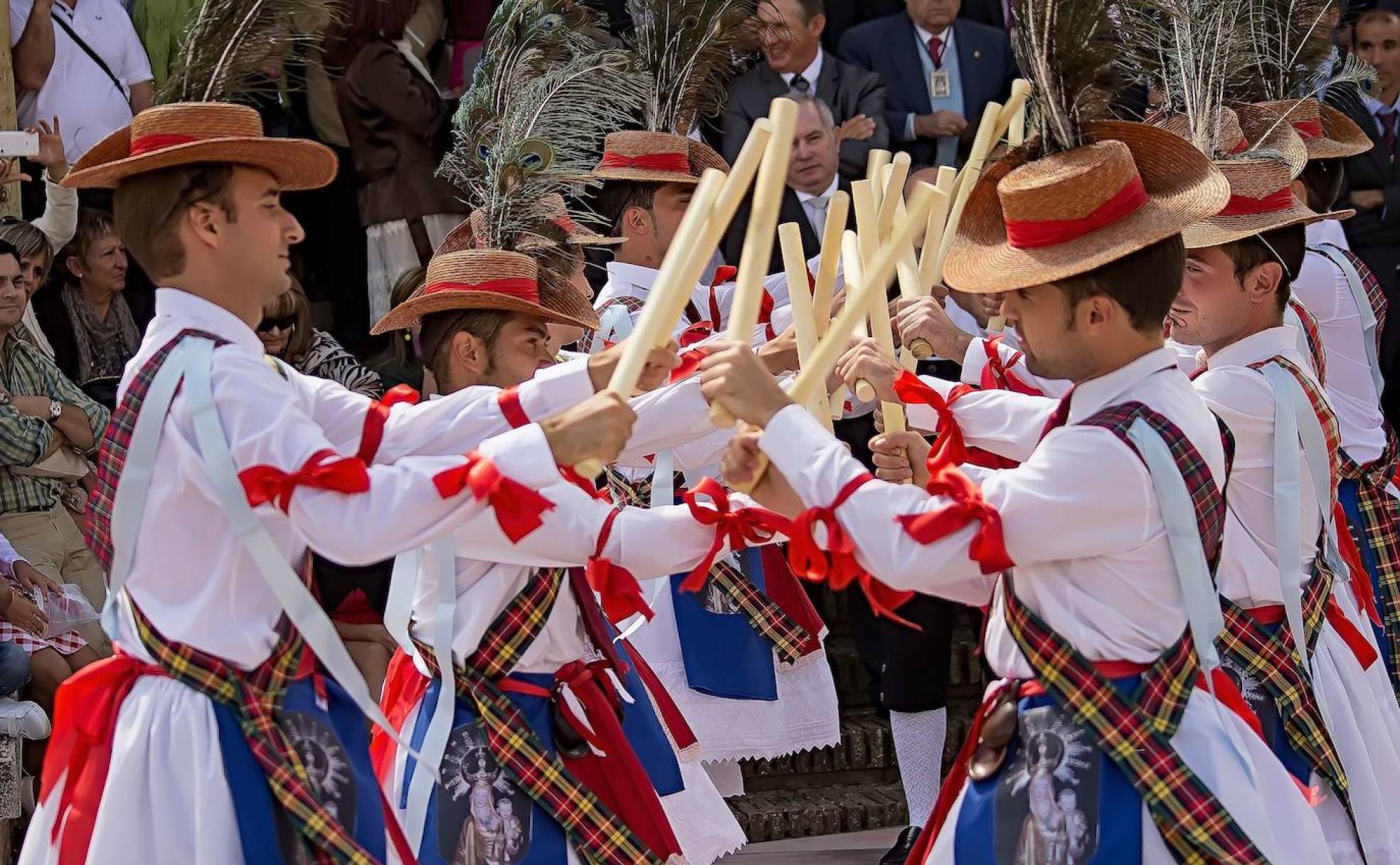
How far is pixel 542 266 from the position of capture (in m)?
4.61

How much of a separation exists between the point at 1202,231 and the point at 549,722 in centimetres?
172

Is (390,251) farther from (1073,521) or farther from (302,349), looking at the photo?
(1073,521)

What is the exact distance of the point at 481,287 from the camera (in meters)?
4.24

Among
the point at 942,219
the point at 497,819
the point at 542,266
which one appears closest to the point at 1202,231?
the point at 942,219

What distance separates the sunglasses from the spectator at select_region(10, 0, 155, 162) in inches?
35.2

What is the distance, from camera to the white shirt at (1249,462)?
3822 mm

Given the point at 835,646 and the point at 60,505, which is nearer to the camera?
the point at 60,505

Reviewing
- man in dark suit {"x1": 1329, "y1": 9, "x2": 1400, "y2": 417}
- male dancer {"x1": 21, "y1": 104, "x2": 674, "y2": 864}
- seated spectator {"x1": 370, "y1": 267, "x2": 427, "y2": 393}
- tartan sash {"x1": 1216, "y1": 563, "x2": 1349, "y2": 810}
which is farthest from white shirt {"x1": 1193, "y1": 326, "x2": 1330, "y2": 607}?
man in dark suit {"x1": 1329, "y1": 9, "x2": 1400, "y2": 417}

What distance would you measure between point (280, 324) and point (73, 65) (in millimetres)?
1254

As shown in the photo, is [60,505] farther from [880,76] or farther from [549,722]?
[880,76]

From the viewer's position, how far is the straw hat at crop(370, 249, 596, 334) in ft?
13.8

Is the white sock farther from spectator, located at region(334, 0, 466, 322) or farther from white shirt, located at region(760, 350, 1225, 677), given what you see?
white shirt, located at region(760, 350, 1225, 677)

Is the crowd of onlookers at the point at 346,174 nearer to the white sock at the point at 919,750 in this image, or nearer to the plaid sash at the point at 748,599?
the plaid sash at the point at 748,599

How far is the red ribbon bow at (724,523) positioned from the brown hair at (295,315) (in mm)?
3046
